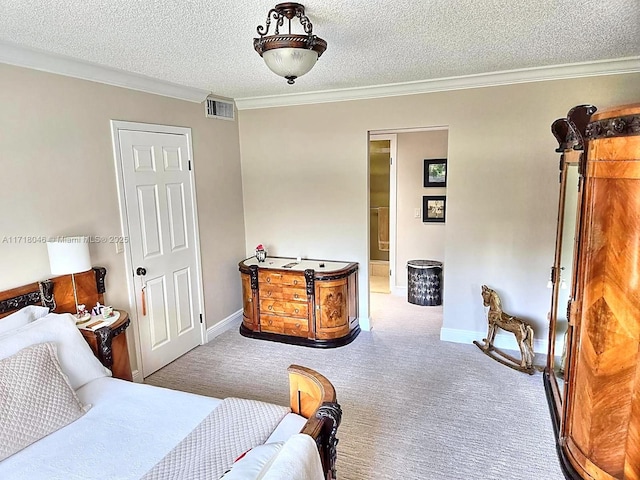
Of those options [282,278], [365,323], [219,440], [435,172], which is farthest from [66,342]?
[435,172]

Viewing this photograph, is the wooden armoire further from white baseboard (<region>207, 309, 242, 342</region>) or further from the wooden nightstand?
white baseboard (<region>207, 309, 242, 342</region>)

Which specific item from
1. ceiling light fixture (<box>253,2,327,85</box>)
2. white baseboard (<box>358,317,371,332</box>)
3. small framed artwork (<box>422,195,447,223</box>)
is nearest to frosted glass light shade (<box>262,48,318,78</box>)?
ceiling light fixture (<box>253,2,327,85</box>)

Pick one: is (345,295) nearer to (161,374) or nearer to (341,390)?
(341,390)

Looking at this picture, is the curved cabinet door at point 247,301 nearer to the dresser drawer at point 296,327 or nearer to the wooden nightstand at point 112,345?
the dresser drawer at point 296,327

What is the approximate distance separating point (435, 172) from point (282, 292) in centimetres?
270

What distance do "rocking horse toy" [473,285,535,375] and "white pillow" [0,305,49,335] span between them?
3.48 m

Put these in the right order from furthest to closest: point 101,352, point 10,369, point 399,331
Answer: point 399,331 → point 101,352 → point 10,369

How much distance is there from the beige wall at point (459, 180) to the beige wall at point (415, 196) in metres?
1.49

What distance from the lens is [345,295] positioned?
4184 mm

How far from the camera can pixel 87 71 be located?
2.95 meters

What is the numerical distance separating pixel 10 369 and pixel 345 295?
112 inches

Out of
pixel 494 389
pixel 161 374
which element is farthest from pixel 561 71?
pixel 161 374

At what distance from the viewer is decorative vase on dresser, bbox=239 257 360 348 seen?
13.5 ft

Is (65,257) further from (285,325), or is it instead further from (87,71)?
(285,325)
